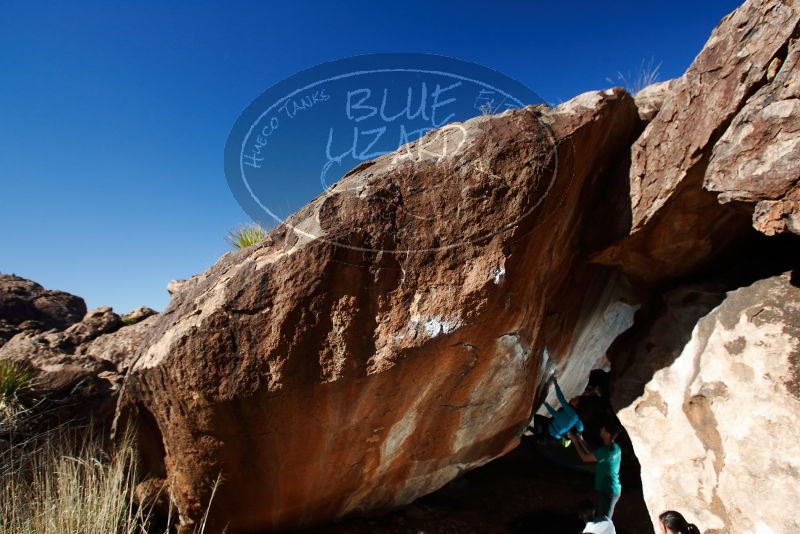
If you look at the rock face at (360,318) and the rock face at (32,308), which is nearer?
the rock face at (360,318)

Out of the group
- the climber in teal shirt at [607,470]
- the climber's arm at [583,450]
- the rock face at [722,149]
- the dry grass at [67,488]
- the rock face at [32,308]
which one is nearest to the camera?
the rock face at [722,149]

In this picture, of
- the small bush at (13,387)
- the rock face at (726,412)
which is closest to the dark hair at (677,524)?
the rock face at (726,412)

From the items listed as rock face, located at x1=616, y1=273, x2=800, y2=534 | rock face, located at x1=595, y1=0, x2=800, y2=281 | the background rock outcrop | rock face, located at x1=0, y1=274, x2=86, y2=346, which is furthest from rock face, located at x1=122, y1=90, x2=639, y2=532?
rock face, located at x1=0, y1=274, x2=86, y2=346

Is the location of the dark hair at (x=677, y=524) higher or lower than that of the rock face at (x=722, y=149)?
lower

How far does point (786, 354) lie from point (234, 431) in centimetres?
389

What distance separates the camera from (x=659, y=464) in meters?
3.62

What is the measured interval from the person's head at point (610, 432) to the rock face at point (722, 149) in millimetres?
1899

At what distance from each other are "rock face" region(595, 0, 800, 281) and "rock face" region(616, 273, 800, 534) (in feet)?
1.97

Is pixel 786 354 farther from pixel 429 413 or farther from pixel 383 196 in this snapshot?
pixel 383 196

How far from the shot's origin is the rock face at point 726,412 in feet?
9.32

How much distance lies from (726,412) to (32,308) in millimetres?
8238

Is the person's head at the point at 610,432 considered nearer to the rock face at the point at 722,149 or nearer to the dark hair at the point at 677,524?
the dark hair at the point at 677,524

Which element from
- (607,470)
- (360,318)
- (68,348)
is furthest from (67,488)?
(607,470)

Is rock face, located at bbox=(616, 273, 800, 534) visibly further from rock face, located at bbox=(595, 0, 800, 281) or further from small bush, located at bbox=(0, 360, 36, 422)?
small bush, located at bbox=(0, 360, 36, 422)
